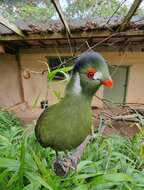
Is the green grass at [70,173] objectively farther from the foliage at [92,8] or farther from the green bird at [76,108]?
the foliage at [92,8]

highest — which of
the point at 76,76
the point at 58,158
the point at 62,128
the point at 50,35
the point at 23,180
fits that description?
the point at 50,35

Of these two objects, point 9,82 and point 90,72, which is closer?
point 90,72

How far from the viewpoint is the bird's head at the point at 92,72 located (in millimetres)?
528

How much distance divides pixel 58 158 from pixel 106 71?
1.52 ft

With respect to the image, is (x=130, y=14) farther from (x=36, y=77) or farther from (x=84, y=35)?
(x=36, y=77)

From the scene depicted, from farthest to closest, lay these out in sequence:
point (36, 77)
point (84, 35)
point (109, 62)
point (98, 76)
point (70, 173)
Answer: point (36, 77) < point (109, 62) < point (84, 35) < point (70, 173) < point (98, 76)

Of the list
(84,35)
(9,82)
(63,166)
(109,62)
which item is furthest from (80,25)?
(9,82)

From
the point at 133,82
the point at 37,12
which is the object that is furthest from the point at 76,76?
the point at 133,82

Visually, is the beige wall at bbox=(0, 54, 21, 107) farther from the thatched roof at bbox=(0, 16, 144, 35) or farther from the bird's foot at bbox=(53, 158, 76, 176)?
the bird's foot at bbox=(53, 158, 76, 176)

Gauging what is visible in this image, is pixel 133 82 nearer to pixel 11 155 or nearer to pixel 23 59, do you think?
pixel 23 59

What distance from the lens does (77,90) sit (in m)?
0.58

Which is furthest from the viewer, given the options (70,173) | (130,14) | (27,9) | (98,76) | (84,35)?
(84,35)

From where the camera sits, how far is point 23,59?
392cm

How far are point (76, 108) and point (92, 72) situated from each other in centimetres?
11
